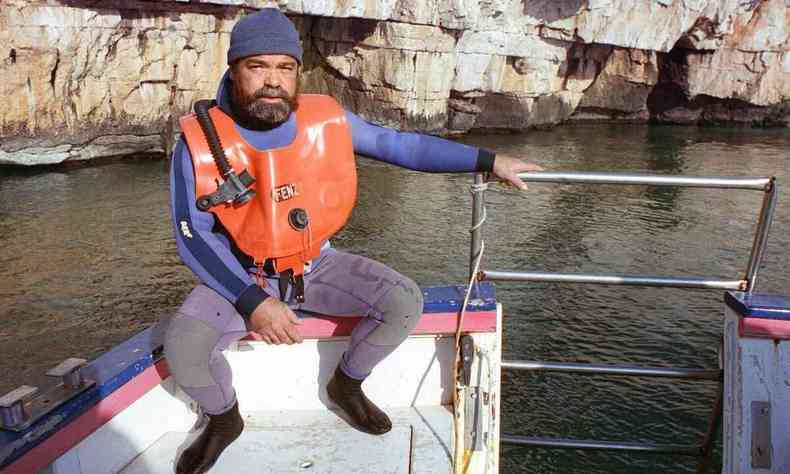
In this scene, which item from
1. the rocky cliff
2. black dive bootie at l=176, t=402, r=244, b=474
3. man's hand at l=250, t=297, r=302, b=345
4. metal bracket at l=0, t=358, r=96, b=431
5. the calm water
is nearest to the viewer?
metal bracket at l=0, t=358, r=96, b=431

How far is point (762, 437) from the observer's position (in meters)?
2.41

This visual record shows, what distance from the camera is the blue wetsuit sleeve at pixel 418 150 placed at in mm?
2533

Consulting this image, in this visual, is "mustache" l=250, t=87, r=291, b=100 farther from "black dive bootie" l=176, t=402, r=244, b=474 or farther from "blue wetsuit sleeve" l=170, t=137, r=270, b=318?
"black dive bootie" l=176, t=402, r=244, b=474

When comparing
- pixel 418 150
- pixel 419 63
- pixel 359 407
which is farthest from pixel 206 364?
pixel 419 63

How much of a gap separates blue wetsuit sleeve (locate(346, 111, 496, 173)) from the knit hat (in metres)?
0.42

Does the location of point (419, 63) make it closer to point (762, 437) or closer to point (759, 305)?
point (759, 305)

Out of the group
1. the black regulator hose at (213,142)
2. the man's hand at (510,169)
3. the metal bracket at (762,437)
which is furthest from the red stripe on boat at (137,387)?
the metal bracket at (762,437)

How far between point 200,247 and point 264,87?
61 cm

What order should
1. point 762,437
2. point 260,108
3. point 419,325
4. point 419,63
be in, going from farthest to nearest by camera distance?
1. point 419,63
2. point 419,325
3. point 762,437
4. point 260,108

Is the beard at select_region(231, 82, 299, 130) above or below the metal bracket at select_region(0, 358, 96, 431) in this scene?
above

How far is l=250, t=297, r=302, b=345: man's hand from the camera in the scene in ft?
7.19

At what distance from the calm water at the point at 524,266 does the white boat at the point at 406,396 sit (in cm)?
33

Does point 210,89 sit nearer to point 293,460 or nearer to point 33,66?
point 33,66

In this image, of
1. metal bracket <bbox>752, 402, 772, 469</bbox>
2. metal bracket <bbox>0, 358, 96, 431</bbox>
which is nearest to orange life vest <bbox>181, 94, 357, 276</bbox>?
metal bracket <bbox>0, 358, 96, 431</bbox>
